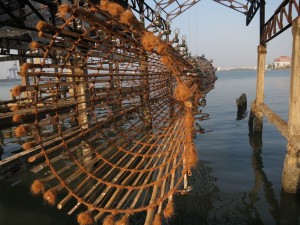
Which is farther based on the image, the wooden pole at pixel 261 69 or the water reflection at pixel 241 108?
the water reflection at pixel 241 108

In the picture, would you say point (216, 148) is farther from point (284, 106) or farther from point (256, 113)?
point (284, 106)

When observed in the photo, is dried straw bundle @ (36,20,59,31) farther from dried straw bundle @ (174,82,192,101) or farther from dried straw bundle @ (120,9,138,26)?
dried straw bundle @ (174,82,192,101)

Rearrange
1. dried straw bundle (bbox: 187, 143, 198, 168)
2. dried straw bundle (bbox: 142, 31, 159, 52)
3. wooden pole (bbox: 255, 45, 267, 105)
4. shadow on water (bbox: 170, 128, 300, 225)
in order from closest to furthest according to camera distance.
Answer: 1. dried straw bundle (bbox: 142, 31, 159, 52)
2. dried straw bundle (bbox: 187, 143, 198, 168)
3. shadow on water (bbox: 170, 128, 300, 225)
4. wooden pole (bbox: 255, 45, 267, 105)

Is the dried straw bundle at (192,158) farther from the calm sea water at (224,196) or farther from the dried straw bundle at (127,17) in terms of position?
Answer: the calm sea water at (224,196)

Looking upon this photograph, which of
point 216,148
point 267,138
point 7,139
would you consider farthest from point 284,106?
point 7,139

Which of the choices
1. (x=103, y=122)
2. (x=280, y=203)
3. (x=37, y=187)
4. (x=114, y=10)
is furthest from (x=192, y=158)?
(x=280, y=203)

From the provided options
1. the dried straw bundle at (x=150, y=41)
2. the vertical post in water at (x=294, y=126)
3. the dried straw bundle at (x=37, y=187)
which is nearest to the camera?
the dried straw bundle at (x=37, y=187)

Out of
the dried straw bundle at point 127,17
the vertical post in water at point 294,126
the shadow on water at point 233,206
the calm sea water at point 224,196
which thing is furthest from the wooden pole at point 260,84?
the dried straw bundle at point 127,17

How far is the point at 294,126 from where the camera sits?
246 inches

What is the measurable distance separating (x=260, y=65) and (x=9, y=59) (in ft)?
56.5

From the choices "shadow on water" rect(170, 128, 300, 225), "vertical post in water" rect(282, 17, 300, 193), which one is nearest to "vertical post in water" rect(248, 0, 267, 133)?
"shadow on water" rect(170, 128, 300, 225)

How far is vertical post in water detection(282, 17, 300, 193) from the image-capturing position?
6.12 m

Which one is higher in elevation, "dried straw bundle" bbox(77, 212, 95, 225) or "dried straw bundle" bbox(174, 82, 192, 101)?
"dried straw bundle" bbox(174, 82, 192, 101)

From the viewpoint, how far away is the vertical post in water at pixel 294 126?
6.12m
